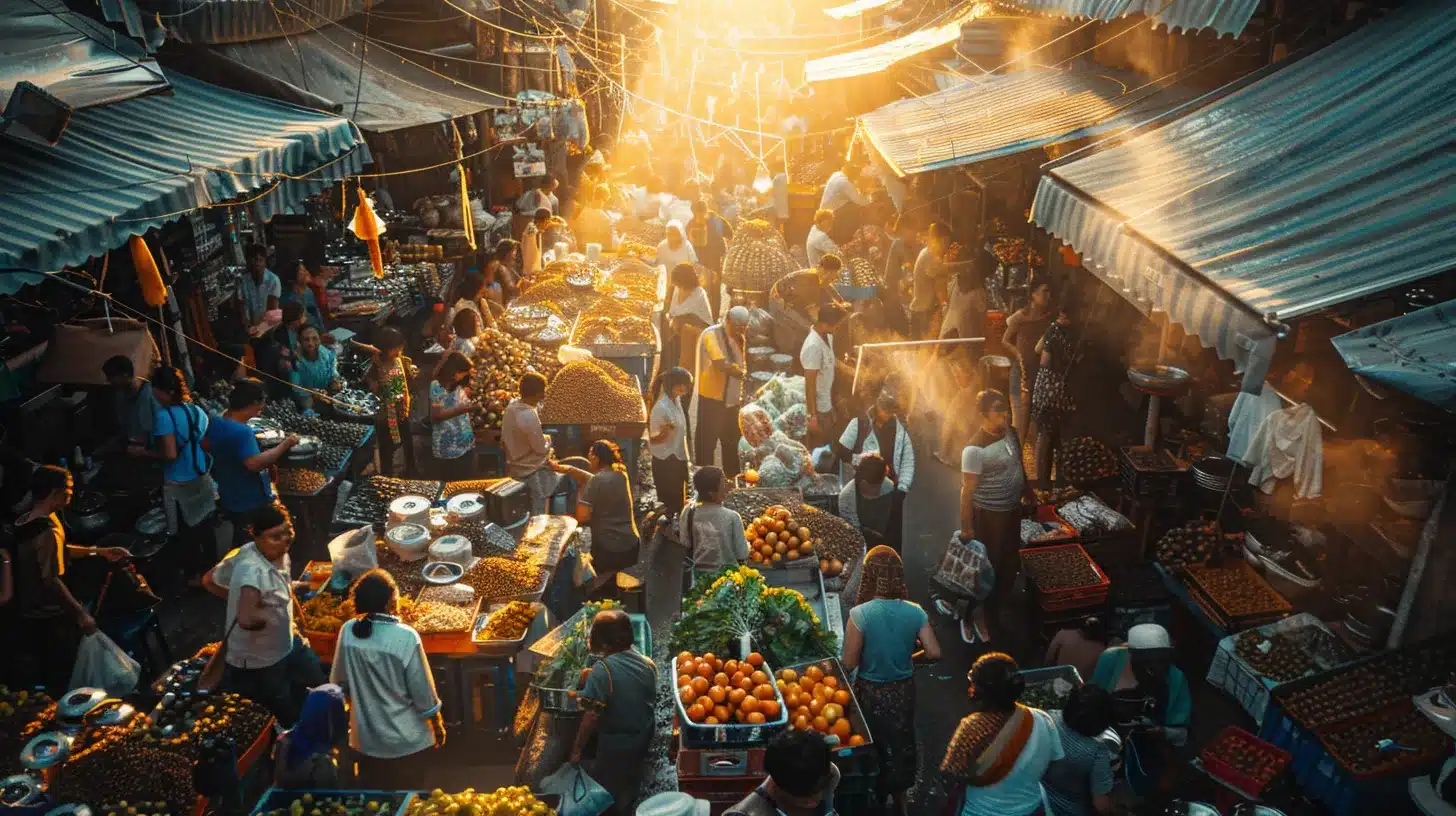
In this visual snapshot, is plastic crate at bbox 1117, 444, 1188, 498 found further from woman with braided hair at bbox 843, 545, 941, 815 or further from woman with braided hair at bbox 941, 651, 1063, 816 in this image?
woman with braided hair at bbox 941, 651, 1063, 816

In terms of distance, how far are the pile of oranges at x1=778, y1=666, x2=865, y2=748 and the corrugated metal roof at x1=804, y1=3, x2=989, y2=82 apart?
14.7 metres

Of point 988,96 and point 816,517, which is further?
point 988,96

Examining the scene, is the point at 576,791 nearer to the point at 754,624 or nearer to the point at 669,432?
the point at 754,624

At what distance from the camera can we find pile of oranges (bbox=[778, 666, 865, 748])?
5262 mm

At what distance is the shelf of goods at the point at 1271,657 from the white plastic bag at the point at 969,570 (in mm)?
1593

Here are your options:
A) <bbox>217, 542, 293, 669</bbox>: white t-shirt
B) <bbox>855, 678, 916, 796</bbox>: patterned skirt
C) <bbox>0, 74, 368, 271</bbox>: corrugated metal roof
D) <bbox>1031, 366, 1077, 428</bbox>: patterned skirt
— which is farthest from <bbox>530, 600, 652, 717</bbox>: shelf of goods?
<bbox>1031, 366, 1077, 428</bbox>: patterned skirt

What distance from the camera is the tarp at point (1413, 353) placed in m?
4.87

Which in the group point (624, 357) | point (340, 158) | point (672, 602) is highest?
point (340, 158)

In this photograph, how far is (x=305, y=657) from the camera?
5887 mm

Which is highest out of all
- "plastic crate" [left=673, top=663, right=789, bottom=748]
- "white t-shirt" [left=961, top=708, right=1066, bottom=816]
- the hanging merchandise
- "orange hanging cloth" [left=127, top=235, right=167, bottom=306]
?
"orange hanging cloth" [left=127, top=235, right=167, bottom=306]

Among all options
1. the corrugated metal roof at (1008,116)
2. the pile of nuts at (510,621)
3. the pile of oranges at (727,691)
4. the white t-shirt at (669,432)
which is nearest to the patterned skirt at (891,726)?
the pile of oranges at (727,691)

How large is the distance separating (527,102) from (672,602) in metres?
9.62

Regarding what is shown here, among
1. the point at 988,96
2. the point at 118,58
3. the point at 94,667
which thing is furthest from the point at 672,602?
the point at 988,96

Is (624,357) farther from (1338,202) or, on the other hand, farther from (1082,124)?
(1338,202)
